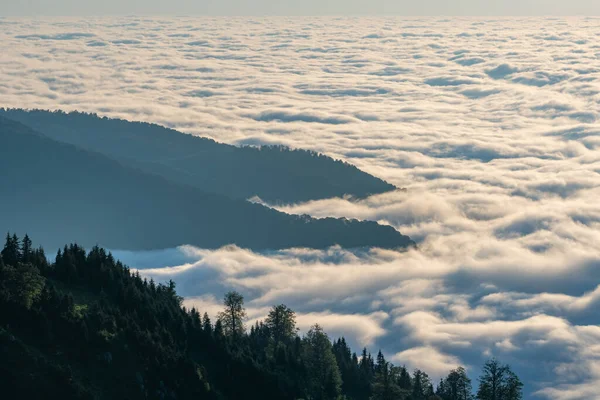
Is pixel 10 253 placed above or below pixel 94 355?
above

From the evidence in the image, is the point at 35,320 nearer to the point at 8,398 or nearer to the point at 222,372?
the point at 8,398

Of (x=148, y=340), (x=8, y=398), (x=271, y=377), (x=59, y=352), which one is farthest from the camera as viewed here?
(x=271, y=377)

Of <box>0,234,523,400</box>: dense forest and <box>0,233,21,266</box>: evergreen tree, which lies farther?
<box>0,233,21,266</box>: evergreen tree

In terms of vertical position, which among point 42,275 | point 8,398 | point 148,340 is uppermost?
point 42,275

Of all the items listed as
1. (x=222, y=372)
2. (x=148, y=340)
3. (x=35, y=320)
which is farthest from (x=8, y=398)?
Answer: (x=222, y=372)

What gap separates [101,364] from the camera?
174 meters

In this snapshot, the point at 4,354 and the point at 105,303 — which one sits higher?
the point at 105,303

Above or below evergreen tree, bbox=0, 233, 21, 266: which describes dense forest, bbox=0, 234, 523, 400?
below

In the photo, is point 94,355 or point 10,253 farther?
point 10,253

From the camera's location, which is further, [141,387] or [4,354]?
[141,387]

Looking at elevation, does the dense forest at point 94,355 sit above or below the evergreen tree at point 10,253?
below

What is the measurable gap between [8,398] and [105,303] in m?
38.4

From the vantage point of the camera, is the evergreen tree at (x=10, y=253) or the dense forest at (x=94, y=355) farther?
the evergreen tree at (x=10, y=253)

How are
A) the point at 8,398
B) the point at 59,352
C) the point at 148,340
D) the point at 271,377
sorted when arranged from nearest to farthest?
the point at 8,398 < the point at 59,352 < the point at 148,340 < the point at 271,377
